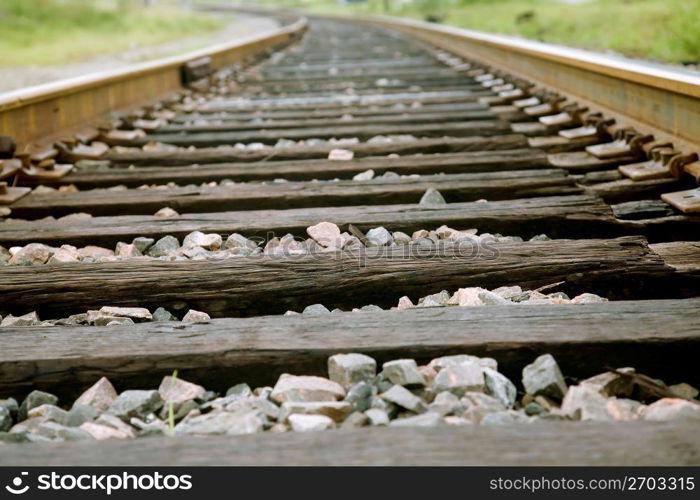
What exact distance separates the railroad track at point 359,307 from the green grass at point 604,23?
18.8 ft

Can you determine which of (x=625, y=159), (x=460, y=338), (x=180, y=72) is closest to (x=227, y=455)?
(x=460, y=338)

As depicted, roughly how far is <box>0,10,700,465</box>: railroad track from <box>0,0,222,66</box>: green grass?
29.5ft

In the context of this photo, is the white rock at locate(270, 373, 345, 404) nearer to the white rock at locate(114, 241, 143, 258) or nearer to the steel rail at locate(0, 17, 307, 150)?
the white rock at locate(114, 241, 143, 258)

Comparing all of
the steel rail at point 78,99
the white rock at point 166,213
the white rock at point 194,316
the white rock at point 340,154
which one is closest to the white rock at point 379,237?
the white rock at point 194,316

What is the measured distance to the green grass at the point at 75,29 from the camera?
12488 millimetres

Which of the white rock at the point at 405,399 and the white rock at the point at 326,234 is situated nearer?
the white rock at the point at 405,399

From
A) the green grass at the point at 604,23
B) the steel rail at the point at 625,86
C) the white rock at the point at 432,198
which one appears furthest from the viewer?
the green grass at the point at 604,23

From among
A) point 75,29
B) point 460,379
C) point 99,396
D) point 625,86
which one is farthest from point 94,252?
point 75,29

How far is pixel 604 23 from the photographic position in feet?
45.5

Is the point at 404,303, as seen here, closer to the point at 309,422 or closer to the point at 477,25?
the point at 309,422

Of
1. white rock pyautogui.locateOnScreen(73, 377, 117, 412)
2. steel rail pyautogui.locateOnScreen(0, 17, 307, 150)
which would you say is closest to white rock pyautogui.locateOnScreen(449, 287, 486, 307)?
white rock pyautogui.locateOnScreen(73, 377, 117, 412)

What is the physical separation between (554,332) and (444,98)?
3877mm
